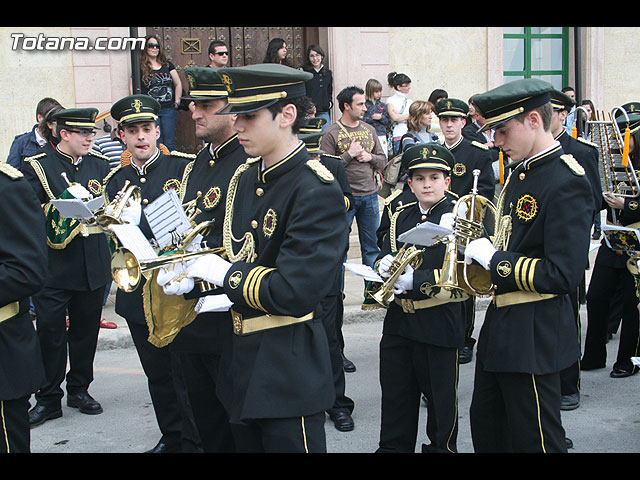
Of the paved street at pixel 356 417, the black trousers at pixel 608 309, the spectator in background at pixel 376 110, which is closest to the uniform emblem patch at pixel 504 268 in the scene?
the paved street at pixel 356 417

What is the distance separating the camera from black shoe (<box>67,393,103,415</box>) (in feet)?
20.1

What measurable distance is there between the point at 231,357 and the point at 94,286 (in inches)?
109

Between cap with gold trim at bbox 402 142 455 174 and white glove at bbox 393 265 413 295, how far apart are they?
0.65 meters

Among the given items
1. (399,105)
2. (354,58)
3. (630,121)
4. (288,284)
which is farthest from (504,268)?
(354,58)

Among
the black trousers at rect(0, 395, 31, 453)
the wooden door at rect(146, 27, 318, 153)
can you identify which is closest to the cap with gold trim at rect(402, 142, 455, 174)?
the black trousers at rect(0, 395, 31, 453)

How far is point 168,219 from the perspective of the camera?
3.62 metres

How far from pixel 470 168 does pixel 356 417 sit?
251 cm

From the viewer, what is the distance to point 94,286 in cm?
608

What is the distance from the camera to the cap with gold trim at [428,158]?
486 centimetres

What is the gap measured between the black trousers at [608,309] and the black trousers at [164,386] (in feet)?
11.4

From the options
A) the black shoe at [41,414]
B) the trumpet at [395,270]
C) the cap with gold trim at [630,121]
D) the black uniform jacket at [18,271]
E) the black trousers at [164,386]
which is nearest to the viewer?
the black uniform jacket at [18,271]

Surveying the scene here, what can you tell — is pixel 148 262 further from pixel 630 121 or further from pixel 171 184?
pixel 630 121

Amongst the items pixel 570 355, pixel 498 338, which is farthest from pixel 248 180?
pixel 570 355

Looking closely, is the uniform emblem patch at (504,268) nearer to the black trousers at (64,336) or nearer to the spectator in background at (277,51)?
the black trousers at (64,336)
